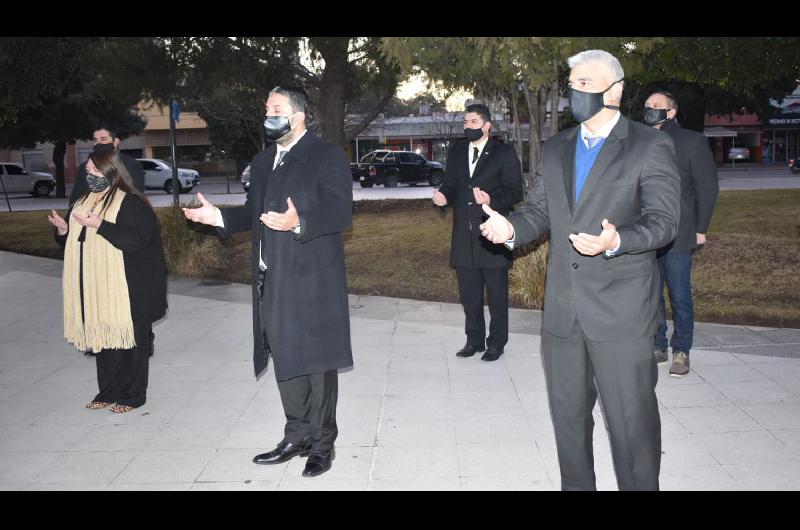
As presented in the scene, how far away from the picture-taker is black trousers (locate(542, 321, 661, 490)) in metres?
3.54

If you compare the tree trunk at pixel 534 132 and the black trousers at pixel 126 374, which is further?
the tree trunk at pixel 534 132

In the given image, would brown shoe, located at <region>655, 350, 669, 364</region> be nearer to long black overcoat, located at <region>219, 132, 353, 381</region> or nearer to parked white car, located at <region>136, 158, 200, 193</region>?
long black overcoat, located at <region>219, 132, 353, 381</region>

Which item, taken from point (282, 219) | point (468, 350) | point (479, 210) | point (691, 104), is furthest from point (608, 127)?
point (691, 104)

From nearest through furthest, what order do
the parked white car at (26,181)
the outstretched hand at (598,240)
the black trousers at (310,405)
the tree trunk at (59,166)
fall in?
the outstretched hand at (598,240), the black trousers at (310,405), the tree trunk at (59,166), the parked white car at (26,181)

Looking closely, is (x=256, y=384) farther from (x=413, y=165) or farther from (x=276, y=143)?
(x=413, y=165)

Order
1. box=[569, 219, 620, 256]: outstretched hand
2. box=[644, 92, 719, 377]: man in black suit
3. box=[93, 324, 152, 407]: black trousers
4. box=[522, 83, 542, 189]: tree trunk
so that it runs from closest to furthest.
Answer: box=[569, 219, 620, 256]: outstretched hand, box=[93, 324, 152, 407]: black trousers, box=[644, 92, 719, 377]: man in black suit, box=[522, 83, 542, 189]: tree trunk

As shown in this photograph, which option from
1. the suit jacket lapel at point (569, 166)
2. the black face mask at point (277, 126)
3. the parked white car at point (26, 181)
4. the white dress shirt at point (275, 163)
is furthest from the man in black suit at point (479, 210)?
the parked white car at point (26, 181)

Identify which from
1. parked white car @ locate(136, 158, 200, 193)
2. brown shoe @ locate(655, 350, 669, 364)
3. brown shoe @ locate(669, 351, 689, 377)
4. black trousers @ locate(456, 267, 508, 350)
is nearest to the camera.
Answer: brown shoe @ locate(669, 351, 689, 377)

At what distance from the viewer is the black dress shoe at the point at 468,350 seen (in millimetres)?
7246

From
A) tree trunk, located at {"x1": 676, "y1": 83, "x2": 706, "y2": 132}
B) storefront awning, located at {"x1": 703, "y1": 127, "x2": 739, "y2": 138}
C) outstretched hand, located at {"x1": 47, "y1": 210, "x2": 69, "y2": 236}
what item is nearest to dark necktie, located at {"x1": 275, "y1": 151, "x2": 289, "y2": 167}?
outstretched hand, located at {"x1": 47, "y1": 210, "x2": 69, "y2": 236}

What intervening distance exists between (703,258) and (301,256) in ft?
29.6

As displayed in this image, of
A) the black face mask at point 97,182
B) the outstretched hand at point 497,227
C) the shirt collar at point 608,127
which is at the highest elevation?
the shirt collar at point 608,127

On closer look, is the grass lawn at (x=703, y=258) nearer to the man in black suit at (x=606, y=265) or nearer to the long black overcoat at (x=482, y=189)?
the long black overcoat at (x=482, y=189)

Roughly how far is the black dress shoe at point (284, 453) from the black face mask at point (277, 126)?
6.05 ft
